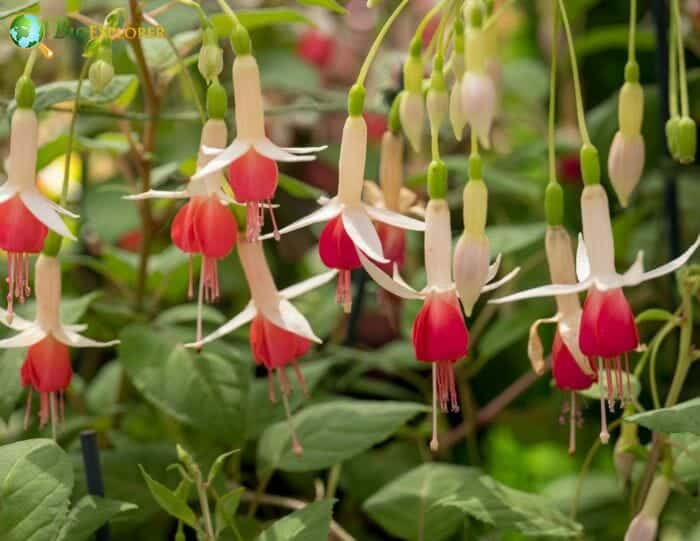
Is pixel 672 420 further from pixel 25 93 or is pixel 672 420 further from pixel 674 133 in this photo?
pixel 25 93

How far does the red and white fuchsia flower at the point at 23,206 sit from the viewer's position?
0.66 meters

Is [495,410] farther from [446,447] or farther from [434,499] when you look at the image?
[434,499]

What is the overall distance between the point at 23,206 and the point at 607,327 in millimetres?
326

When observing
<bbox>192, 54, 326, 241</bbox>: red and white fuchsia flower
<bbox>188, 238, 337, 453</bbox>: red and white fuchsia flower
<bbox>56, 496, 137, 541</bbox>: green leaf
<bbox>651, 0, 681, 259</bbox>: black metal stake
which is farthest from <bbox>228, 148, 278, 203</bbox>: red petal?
<bbox>651, 0, 681, 259</bbox>: black metal stake

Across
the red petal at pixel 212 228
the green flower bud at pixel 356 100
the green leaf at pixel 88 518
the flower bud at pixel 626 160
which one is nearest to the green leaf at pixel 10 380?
the green leaf at pixel 88 518

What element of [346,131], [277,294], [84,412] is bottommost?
[84,412]

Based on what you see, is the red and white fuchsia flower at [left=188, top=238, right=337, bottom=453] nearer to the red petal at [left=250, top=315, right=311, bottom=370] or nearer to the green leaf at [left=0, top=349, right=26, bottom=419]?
the red petal at [left=250, top=315, right=311, bottom=370]

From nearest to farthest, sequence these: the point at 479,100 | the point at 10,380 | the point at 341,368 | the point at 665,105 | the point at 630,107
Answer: the point at 479,100 < the point at 630,107 < the point at 10,380 < the point at 665,105 < the point at 341,368

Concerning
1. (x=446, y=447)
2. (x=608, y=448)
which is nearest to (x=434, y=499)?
(x=446, y=447)

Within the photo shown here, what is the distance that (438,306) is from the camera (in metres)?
0.66

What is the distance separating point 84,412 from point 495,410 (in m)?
0.39

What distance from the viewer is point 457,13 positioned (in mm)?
656

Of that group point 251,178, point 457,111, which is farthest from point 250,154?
point 457,111

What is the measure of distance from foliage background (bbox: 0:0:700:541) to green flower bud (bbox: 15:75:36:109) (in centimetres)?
→ 10
